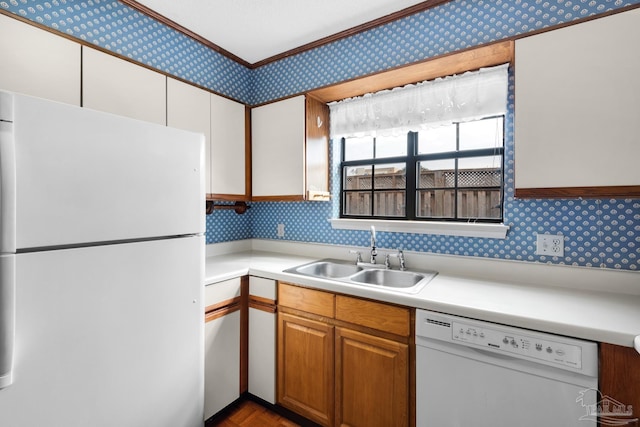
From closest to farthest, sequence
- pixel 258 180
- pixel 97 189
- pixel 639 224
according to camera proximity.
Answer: pixel 97 189, pixel 639 224, pixel 258 180

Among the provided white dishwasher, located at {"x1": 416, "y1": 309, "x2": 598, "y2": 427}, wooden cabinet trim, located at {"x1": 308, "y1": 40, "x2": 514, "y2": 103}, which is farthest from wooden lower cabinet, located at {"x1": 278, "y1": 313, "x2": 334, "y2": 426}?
wooden cabinet trim, located at {"x1": 308, "y1": 40, "x2": 514, "y2": 103}

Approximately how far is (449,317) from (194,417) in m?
1.28

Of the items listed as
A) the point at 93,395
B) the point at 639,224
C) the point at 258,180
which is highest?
the point at 258,180

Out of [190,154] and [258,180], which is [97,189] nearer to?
[190,154]

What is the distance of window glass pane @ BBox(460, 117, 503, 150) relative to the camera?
185cm

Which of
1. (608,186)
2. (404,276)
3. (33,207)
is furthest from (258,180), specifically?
(608,186)

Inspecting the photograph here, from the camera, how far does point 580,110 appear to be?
4.26 ft

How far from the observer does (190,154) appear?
1.42 metres

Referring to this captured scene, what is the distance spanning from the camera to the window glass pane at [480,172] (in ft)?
6.10

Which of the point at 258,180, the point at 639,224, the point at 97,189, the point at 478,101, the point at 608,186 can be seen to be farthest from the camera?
the point at 258,180

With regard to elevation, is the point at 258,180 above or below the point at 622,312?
above

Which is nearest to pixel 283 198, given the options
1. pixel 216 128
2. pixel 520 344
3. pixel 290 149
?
pixel 290 149

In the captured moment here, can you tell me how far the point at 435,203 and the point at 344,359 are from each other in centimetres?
117

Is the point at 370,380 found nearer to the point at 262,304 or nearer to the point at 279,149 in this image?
the point at 262,304
